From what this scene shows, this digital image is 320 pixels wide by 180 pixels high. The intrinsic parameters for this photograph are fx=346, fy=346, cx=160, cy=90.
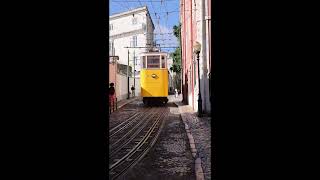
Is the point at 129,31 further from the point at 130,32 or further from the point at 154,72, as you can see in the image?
the point at 154,72

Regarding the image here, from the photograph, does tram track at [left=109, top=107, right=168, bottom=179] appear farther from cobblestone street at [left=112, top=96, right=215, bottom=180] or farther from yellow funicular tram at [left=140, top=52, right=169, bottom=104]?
yellow funicular tram at [left=140, top=52, right=169, bottom=104]

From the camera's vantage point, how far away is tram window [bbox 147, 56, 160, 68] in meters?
22.3

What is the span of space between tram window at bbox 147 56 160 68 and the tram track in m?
9.68

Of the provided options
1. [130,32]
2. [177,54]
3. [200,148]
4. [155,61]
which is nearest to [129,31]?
[130,32]

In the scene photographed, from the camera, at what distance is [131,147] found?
8.55m

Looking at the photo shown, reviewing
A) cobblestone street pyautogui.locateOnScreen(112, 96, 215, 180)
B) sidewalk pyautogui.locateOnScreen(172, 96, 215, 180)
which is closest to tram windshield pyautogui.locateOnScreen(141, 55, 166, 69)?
sidewalk pyautogui.locateOnScreen(172, 96, 215, 180)

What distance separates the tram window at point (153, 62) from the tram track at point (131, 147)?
968 cm

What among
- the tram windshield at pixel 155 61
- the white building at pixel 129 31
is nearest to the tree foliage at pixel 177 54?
the white building at pixel 129 31

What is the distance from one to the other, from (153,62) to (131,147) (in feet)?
46.4

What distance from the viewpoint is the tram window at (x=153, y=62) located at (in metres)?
22.3
